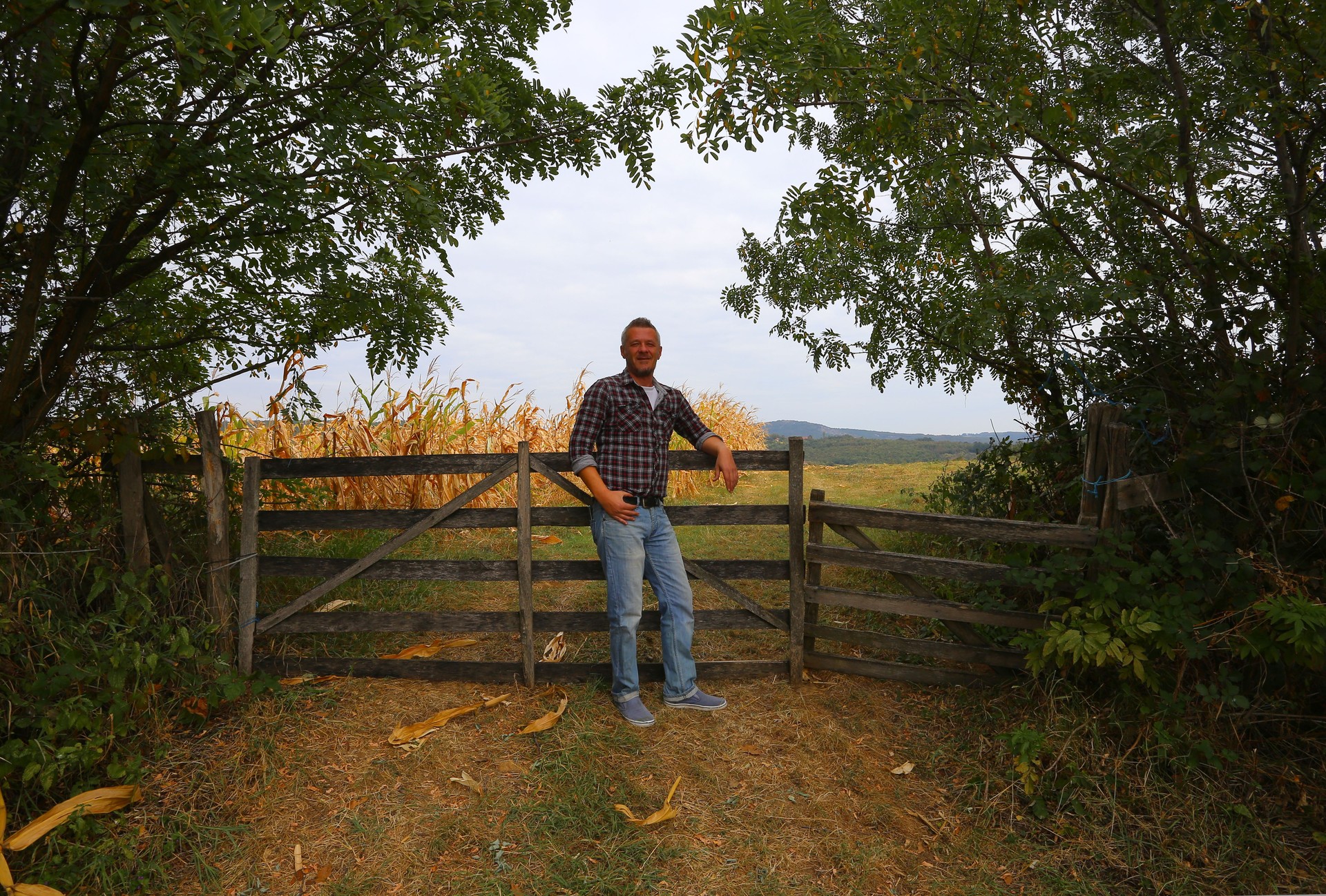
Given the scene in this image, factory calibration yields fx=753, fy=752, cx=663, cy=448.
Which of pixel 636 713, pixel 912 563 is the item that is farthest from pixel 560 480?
pixel 912 563

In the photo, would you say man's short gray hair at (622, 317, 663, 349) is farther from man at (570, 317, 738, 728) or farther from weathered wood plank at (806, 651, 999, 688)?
weathered wood plank at (806, 651, 999, 688)

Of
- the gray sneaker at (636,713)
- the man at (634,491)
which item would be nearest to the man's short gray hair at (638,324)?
the man at (634,491)

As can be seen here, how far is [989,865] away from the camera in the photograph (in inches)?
156

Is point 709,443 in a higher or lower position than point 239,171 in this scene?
lower

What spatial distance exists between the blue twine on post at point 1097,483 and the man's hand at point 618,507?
2.91 m

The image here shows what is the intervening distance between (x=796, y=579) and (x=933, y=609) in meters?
0.96

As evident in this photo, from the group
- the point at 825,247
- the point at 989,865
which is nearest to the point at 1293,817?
the point at 989,865

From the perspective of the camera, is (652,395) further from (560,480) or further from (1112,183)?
(1112,183)

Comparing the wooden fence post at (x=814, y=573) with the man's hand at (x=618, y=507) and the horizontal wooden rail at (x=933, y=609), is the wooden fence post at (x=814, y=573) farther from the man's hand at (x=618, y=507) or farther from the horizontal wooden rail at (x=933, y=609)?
the man's hand at (x=618, y=507)

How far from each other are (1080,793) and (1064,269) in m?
3.49

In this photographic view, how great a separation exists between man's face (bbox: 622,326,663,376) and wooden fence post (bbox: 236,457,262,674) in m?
2.85

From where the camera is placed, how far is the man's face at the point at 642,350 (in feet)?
16.1

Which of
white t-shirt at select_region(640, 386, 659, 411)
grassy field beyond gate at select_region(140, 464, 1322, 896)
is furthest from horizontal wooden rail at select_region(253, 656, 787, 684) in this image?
white t-shirt at select_region(640, 386, 659, 411)

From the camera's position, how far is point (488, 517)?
548cm
